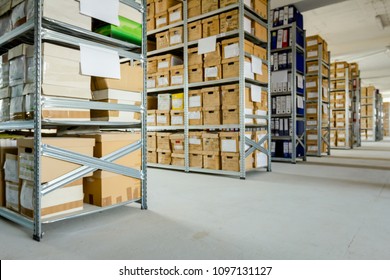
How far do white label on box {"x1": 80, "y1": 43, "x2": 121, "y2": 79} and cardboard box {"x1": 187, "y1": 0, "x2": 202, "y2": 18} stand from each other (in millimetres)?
3222

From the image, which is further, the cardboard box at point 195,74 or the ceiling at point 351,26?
the ceiling at point 351,26

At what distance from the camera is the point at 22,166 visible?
7.73 feet

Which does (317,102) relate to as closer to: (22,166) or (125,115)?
(125,115)

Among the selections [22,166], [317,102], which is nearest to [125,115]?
[22,166]

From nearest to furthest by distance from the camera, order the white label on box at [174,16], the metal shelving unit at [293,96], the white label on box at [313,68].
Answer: the white label on box at [174,16], the metal shelving unit at [293,96], the white label on box at [313,68]

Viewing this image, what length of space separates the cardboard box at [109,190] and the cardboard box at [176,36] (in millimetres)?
3609

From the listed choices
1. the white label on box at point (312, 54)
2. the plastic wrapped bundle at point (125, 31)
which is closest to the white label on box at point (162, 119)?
the plastic wrapped bundle at point (125, 31)

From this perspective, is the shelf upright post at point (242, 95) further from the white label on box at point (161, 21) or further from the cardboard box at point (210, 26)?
the white label on box at point (161, 21)

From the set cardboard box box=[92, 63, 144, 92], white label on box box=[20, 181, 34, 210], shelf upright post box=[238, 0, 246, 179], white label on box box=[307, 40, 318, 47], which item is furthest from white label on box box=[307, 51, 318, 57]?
white label on box box=[20, 181, 34, 210]

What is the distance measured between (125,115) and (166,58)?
3.22 m

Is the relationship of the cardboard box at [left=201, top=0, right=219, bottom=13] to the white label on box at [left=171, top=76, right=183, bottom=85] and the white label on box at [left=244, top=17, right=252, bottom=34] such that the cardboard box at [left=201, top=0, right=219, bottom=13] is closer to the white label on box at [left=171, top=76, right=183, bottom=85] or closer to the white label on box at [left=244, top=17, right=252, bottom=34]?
the white label on box at [left=244, top=17, right=252, bottom=34]

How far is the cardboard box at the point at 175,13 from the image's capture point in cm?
559

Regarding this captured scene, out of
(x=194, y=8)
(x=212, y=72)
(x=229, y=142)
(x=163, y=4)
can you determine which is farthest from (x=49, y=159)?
(x=163, y=4)
